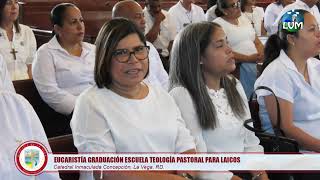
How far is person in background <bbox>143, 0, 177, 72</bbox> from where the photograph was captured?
489 cm

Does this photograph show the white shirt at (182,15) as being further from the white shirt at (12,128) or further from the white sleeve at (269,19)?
the white shirt at (12,128)

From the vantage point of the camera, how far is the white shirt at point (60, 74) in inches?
118

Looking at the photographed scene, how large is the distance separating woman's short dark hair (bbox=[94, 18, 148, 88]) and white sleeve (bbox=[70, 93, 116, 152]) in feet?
0.31

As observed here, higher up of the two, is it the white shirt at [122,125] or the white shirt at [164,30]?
the white shirt at [122,125]

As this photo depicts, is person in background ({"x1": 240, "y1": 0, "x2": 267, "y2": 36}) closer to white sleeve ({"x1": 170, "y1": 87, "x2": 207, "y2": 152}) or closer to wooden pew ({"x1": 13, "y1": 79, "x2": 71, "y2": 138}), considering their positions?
wooden pew ({"x1": 13, "y1": 79, "x2": 71, "y2": 138})

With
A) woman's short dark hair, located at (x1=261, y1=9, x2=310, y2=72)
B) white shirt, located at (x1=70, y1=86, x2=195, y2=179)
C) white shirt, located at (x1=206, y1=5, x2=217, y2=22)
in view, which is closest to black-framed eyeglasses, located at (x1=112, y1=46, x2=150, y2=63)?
white shirt, located at (x1=70, y1=86, x2=195, y2=179)

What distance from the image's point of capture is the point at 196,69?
205 cm

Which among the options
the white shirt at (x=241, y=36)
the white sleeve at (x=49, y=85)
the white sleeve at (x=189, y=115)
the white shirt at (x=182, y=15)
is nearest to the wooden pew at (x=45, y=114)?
the white sleeve at (x=49, y=85)

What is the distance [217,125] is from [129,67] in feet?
1.57

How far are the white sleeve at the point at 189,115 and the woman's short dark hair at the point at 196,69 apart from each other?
2 centimetres

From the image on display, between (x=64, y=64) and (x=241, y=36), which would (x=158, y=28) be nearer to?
(x=241, y=36)

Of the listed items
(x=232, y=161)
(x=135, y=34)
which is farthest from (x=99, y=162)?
(x=232, y=161)

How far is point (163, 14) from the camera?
507cm

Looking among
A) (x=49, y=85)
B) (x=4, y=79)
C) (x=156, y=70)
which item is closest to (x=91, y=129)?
(x=4, y=79)
